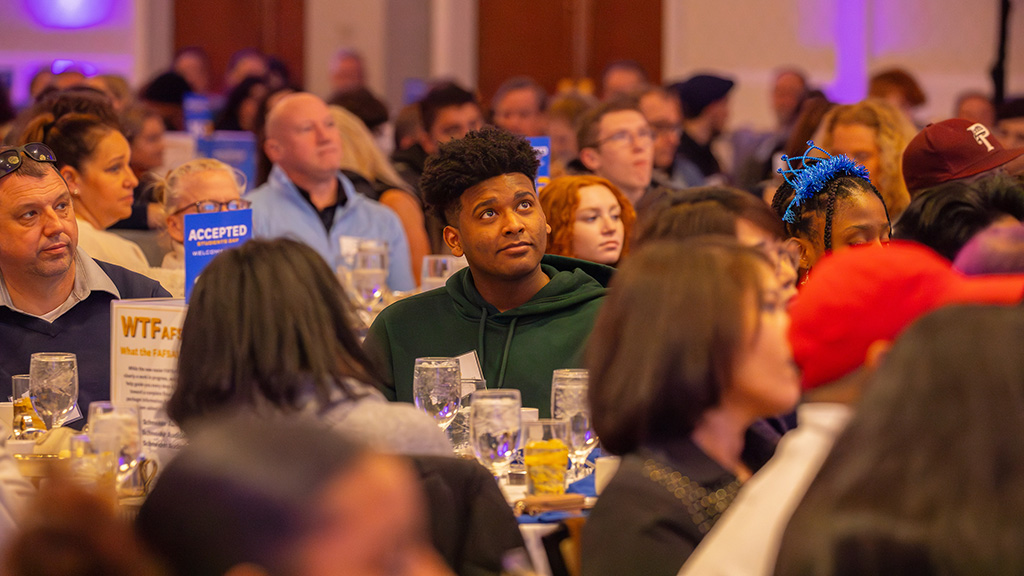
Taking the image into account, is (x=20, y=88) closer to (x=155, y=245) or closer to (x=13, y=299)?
(x=155, y=245)

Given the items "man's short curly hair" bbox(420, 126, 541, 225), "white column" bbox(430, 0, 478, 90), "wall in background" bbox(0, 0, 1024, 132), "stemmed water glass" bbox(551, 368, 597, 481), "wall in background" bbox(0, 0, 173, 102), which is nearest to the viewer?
"stemmed water glass" bbox(551, 368, 597, 481)

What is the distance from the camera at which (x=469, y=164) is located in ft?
11.0

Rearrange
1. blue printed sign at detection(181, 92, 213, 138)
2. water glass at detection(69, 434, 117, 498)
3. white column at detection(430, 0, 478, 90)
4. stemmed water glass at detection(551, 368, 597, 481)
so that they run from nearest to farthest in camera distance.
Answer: water glass at detection(69, 434, 117, 498) < stemmed water glass at detection(551, 368, 597, 481) < blue printed sign at detection(181, 92, 213, 138) < white column at detection(430, 0, 478, 90)

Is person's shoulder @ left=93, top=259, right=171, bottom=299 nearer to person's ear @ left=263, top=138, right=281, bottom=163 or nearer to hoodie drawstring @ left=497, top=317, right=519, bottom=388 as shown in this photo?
hoodie drawstring @ left=497, top=317, right=519, bottom=388

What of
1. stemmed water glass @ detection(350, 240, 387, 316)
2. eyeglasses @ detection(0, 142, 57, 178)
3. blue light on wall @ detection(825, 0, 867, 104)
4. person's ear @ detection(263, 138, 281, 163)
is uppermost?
blue light on wall @ detection(825, 0, 867, 104)

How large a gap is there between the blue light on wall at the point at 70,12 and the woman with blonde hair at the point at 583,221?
9755mm

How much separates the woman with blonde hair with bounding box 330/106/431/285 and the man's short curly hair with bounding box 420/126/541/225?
8.44 feet

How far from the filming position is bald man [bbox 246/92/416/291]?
5.61 meters

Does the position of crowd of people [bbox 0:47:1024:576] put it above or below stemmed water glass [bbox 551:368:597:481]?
above

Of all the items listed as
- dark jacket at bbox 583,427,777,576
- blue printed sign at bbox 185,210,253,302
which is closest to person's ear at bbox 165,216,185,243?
blue printed sign at bbox 185,210,253,302

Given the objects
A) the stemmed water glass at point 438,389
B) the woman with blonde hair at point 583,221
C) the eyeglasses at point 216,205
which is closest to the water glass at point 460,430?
Answer: the stemmed water glass at point 438,389

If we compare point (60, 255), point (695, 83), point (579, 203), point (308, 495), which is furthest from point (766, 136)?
point (308, 495)

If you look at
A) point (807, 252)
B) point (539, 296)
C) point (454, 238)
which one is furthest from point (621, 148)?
point (807, 252)

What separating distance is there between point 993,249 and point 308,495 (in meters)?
1.19
